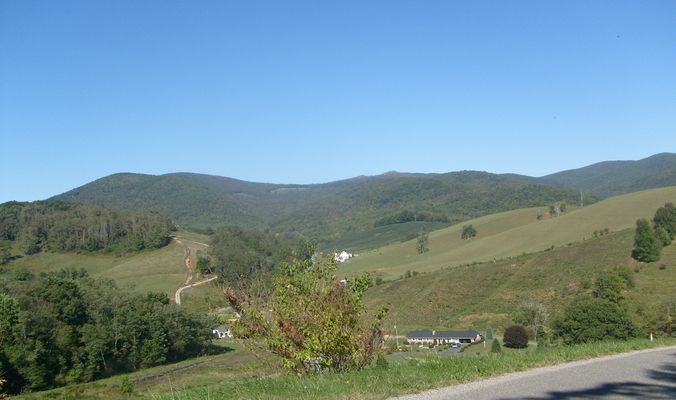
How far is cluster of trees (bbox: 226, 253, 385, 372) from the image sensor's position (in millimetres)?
9680

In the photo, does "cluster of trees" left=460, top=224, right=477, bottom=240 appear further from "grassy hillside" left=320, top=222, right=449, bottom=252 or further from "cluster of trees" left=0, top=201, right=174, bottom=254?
"cluster of trees" left=0, top=201, right=174, bottom=254

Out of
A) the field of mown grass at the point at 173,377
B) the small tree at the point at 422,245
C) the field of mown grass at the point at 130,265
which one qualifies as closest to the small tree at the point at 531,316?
the field of mown grass at the point at 173,377

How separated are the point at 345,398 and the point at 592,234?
86647 mm

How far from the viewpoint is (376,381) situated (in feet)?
27.4

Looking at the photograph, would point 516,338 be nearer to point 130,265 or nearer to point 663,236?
point 663,236

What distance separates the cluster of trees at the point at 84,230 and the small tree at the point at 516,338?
9874 cm

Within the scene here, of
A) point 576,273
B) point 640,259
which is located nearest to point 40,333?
point 576,273

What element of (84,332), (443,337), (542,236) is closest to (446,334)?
(443,337)

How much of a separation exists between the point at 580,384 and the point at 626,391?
2.19 feet

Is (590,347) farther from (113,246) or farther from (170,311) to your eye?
(113,246)

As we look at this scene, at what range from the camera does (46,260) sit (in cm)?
11538

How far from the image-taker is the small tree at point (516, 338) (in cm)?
4168

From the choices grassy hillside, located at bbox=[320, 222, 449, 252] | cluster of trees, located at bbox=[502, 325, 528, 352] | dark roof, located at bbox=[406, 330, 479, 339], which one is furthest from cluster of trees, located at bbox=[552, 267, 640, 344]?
grassy hillside, located at bbox=[320, 222, 449, 252]

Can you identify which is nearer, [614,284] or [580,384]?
[580,384]
